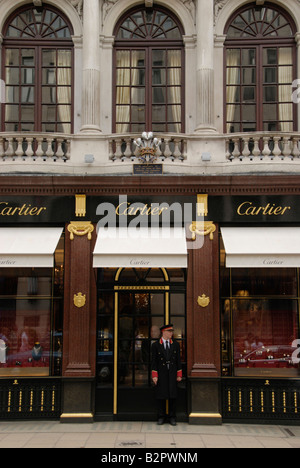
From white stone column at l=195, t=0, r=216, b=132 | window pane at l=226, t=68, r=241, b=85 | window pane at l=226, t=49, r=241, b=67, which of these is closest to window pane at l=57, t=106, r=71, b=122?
white stone column at l=195, t=0, r=216, b=132

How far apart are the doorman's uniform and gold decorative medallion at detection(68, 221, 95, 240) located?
2779mm

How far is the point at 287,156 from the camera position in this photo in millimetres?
12453

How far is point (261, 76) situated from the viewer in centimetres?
1322

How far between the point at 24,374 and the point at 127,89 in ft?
22.6

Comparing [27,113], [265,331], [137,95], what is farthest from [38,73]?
[265,331]

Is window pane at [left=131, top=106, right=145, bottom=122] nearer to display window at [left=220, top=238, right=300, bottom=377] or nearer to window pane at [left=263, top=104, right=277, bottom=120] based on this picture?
window pane at [left=263, top=104, right=277, bottom=120]

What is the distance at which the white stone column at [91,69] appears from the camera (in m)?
12.6

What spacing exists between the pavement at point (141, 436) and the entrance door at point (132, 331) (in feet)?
1.57

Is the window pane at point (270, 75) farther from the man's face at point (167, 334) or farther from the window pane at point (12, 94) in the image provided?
the man's face at point (167, 334)

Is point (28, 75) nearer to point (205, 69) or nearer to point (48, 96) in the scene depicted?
point (48, 96)

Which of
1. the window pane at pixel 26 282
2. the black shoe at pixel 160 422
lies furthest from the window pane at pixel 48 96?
the black shoe at pixel 160 422

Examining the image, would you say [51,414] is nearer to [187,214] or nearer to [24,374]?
[24,374]

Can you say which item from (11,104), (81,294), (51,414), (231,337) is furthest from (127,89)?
(51,414)

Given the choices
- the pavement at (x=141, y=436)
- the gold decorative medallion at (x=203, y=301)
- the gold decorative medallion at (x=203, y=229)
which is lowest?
the pavement at (x=141, y=436)
